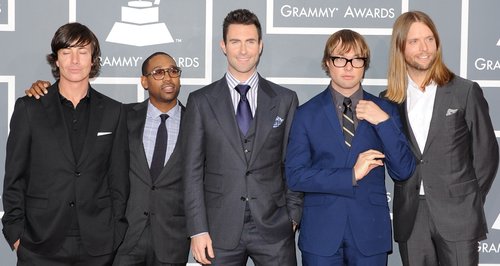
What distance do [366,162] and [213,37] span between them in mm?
1644

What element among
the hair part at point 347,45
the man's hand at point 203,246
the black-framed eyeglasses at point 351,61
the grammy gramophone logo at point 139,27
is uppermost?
the grammy gramophone logo at point 139,27

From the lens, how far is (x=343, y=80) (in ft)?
11.9

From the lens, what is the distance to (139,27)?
4598 millimetres

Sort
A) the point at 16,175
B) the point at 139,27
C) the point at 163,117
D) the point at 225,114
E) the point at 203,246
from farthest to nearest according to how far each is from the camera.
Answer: the point at 139,27 < the point at 163,117 < the point at 225,114 < the point at 203,246 < the point at 16,175

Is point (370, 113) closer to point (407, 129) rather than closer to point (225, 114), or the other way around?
point (407, 129)

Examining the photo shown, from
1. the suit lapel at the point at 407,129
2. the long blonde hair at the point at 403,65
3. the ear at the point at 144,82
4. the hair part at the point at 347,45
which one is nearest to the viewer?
the hair part at the point at 347,45

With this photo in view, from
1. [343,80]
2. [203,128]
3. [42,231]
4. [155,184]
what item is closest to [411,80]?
[343,80]

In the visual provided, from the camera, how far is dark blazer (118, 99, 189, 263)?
3.84m

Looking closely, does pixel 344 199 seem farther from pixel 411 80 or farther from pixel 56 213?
pixel 56 213

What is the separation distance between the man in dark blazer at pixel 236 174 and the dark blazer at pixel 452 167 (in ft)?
2.21

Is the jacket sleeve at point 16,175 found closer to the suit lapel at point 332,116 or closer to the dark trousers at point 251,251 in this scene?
the dark trousers at point 251,251

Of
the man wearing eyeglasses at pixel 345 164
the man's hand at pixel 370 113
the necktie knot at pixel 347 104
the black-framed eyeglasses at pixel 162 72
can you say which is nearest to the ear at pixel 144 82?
the black-framed eyeglasses at pixel 162 72

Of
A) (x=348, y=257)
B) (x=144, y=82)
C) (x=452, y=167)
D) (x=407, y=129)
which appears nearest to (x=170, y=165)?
(x=144, y=82)

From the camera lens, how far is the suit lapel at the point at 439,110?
12.3ft
